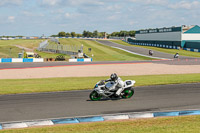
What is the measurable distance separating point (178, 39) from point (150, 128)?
7582 centimetres

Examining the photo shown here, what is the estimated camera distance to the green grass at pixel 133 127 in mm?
9409

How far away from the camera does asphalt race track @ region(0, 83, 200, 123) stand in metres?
12.8

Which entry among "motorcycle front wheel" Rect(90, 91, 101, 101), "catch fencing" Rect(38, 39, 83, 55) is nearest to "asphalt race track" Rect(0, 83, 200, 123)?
"motorcycle front wheel" Rect(90, 91, 101, 101)

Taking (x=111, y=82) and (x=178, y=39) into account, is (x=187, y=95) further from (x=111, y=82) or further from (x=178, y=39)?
(x=178, y=39)

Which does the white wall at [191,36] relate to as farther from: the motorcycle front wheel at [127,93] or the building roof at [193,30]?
the motorcycle front wheel at [127,93]

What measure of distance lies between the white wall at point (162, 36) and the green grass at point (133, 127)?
2912 inches

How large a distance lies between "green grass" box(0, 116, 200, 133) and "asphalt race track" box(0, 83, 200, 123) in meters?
2.13

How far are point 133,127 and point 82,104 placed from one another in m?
5.33

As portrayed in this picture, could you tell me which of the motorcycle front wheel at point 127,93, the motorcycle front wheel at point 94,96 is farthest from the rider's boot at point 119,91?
the motorcycle front wheel at point 94,96

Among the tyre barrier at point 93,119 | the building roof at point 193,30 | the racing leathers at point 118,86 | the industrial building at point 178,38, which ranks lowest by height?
the tyre barrier at point 93,119

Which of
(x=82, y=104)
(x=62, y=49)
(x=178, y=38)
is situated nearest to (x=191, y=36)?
(x=178, y=38)

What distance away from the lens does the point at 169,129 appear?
948 cm

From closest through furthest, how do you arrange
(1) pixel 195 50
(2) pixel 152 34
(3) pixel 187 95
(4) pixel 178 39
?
1. (3) pixel 187 95
2. (1) pixel 195 50
3. (4) pixel 178 39
4. (2) pixel 152 34

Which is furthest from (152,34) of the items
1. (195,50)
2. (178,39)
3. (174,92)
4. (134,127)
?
(134,127)
